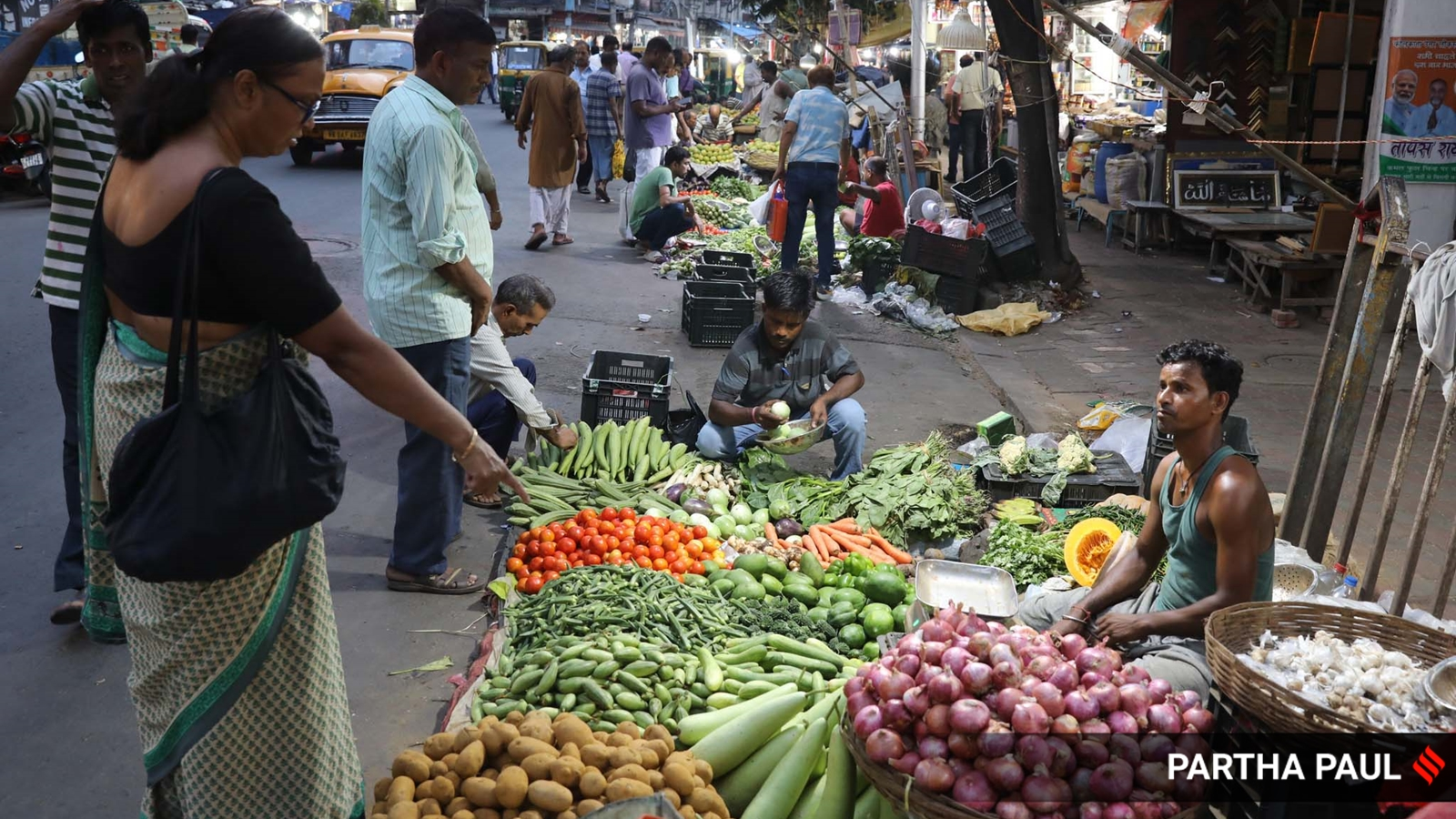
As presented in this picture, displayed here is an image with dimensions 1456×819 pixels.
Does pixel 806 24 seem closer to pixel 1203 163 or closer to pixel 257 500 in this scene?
pixel 1203 163

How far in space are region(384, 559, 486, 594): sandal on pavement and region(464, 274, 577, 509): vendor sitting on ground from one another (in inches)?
33.0

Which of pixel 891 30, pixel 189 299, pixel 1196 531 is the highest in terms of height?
pixel 891 30

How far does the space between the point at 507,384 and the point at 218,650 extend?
352cm

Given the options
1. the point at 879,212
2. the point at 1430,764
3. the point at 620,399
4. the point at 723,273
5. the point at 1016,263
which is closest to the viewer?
the point at 1430,764

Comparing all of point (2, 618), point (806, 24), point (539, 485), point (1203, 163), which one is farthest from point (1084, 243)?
point (806, 24)

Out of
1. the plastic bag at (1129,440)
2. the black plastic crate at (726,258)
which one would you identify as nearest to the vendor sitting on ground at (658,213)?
the black plastic crate at (726,258)

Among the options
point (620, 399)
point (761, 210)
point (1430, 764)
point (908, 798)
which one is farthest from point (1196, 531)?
point (761, 210)

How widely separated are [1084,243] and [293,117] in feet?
45.5

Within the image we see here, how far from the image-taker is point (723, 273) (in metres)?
10.5

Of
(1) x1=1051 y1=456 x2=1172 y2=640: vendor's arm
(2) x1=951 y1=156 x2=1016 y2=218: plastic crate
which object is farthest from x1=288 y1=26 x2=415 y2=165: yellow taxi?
(1) x1=1051 y1=456 x2=1172 y2=640: vendor's arm

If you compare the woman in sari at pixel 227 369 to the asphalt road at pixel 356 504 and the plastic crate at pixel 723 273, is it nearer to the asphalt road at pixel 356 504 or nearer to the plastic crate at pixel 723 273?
the asphalt road at pixel 356 504

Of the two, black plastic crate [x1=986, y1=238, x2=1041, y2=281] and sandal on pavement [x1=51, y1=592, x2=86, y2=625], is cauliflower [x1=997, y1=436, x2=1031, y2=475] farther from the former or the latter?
black plastic crate [x1=986, y1=238, x2=1041, y2=281]

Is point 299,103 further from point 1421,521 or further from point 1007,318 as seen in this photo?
point 1007,318

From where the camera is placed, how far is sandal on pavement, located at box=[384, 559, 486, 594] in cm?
507
